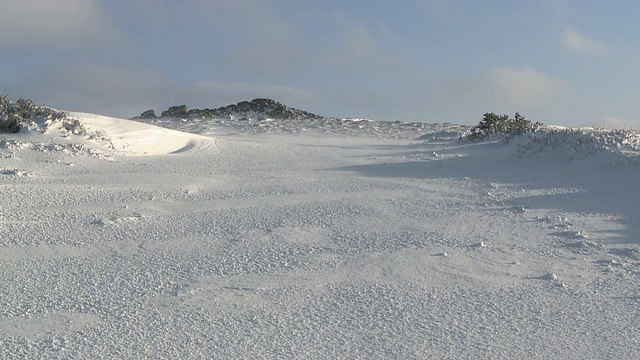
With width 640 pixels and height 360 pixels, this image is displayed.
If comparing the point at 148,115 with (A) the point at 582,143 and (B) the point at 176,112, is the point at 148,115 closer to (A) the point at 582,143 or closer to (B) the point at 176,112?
(B) the point at 176,112

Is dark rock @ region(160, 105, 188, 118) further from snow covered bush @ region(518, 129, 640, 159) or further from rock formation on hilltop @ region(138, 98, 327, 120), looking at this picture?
Answer: snow covered bush @ region(518, 129, 640, 159)

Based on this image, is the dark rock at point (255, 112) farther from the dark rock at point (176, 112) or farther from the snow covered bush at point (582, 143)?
the snow covered bush at point (582, 143)

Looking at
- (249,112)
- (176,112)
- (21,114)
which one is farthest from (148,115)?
(21,114)

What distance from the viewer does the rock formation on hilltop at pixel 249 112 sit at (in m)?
18.7

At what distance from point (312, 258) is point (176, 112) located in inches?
632

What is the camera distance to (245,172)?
7.20 metres

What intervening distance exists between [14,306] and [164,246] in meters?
1.16

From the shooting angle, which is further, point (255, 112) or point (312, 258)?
point (255, 112)

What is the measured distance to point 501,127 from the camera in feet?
35.9

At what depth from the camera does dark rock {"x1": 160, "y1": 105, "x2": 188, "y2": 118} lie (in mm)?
19125

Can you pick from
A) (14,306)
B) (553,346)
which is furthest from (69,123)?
(553,346)

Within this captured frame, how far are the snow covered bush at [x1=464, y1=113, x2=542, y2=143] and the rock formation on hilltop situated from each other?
324 inches

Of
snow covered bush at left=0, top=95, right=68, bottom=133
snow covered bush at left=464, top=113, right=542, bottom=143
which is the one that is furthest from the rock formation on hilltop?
snow covered bush at left=0, top=95, right=68, bottom=133

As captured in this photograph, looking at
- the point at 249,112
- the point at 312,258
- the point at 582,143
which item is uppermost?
the point at 249,112
